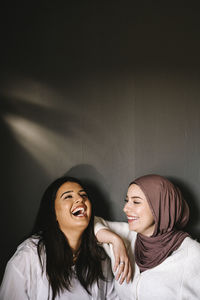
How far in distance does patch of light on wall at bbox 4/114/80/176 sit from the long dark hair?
10.9 inches

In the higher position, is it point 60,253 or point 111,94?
point 111,94

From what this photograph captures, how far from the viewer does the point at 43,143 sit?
191cm

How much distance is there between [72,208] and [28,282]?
47 centimetres

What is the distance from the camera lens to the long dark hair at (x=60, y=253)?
1.52 metres

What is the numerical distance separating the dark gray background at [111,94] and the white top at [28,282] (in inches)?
16.6

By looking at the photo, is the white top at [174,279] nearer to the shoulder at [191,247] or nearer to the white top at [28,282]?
the shoulder at [191,247]

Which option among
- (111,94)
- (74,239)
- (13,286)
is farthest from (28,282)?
(111,94)

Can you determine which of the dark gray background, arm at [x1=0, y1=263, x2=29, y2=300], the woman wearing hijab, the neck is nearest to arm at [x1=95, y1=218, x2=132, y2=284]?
the woman wearing hijab

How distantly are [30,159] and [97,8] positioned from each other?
1.23 m

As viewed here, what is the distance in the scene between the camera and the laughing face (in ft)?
5.03

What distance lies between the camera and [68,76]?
76.5 inches

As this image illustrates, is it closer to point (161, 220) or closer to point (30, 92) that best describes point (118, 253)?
point (161, 220)

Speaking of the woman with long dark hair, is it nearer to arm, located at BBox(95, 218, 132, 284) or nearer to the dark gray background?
arm, located at BBox(95, 218, 132, 284)

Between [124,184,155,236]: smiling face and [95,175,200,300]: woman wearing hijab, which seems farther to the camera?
[124,184,155,236]: smiling face
